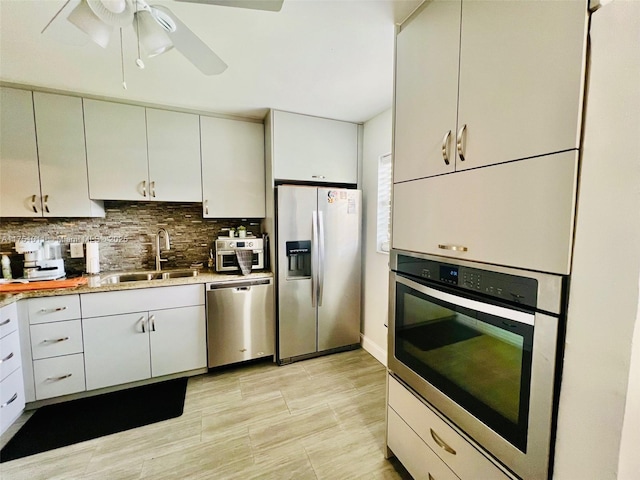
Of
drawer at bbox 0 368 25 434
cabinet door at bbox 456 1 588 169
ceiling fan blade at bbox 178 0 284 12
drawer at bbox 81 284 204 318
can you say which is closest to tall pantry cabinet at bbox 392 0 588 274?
cabinet door at bbox 456 1 588 169

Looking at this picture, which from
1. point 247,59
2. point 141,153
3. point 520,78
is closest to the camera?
point 520,78

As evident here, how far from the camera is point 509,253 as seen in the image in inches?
35.1

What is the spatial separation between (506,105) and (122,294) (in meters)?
2.58

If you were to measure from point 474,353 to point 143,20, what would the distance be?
1.86 meters

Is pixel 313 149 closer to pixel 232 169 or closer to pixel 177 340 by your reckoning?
pixel 232 169

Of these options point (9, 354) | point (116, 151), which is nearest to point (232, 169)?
point (116, 151)

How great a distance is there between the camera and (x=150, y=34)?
1.11 metres

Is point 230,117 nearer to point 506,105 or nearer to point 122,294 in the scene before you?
point 122,294

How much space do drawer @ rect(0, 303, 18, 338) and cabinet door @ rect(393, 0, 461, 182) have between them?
2561 millimetres

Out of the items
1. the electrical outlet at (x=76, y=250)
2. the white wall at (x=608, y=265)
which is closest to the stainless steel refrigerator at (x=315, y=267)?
the electrical outlet at (x=76, y=250)

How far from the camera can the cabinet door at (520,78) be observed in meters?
0.73

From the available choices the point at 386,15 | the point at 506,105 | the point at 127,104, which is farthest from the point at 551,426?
the point at 127,104

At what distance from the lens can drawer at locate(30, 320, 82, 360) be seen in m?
1.88

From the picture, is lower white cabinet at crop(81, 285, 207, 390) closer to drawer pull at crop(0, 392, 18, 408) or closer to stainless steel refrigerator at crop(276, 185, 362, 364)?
drawer pull at crop(0, 392, 18, 408)
